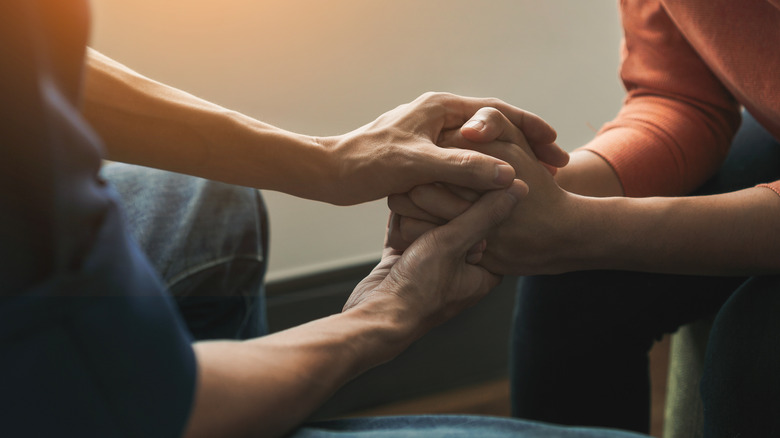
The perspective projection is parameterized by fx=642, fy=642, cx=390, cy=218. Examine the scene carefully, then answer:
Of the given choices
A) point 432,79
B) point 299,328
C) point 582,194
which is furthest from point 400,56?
point 299,328

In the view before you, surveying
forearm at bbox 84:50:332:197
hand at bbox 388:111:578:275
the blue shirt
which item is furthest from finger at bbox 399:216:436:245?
the blue shirt

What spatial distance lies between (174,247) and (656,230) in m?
0.55

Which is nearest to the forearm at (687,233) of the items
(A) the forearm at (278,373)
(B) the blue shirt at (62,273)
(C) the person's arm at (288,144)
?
(C) the person's arm at (288,144)

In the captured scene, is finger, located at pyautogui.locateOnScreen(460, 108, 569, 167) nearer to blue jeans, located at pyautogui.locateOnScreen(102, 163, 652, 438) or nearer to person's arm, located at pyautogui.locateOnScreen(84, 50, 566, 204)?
person's arm, located at pyautogui.locateOnScreen(84, 50, 566, 204)

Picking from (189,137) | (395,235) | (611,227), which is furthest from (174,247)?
(611,227)

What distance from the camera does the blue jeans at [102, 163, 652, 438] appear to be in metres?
0.73

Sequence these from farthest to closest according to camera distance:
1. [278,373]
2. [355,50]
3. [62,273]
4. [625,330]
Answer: [355,50] < [625,330] < [278,373] < [62,273]

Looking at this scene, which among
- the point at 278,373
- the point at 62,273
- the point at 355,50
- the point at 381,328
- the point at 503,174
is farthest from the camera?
the point at 355,50

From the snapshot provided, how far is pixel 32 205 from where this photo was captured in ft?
1.05

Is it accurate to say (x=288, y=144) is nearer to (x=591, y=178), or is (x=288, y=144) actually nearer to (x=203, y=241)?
(x=203, y=241)

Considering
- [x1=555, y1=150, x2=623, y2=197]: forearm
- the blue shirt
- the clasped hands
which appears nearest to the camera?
the blue shirt

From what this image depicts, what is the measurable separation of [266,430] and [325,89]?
0.65 meters

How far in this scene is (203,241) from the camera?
0.75m

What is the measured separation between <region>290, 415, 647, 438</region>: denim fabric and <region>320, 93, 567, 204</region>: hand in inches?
11.6
